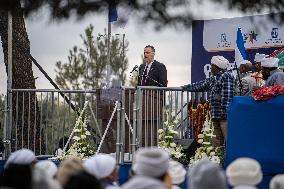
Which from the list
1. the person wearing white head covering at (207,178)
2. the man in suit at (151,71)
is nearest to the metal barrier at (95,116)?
the man in suit at (151,71)

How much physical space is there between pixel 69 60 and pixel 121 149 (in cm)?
2263

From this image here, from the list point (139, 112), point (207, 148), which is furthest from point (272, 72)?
point (139, 112)

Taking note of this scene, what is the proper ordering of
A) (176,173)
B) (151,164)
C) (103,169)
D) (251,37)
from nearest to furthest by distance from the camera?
(151,164)
(103,169)
(176,173)
(251,37)

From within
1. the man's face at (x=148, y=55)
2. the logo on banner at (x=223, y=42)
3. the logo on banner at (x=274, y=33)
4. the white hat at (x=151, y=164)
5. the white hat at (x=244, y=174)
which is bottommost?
the white hat at (x=244, y=174)

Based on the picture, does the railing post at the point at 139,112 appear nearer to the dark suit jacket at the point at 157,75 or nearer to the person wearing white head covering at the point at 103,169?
the dark suit jacket at the point at 157,75

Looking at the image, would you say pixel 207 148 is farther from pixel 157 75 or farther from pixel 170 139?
pixel 157 75

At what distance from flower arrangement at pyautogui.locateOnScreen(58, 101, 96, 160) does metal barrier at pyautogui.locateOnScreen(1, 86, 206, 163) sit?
20 centimetres

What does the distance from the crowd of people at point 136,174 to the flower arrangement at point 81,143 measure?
432 centimetres

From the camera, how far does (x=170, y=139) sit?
11.4 metres

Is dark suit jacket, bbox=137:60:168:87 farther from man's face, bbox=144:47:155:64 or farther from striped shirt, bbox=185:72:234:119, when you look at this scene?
striped shirt, bbox=185:72:234:119

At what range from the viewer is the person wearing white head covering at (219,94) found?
1103 centimetres

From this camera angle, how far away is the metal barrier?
37.7ft

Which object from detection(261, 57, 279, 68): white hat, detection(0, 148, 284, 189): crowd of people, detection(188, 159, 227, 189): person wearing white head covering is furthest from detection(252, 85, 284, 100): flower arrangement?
detection(188, 159, 227, 189): person wearing white head covering

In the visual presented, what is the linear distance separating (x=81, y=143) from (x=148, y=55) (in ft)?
6.39
